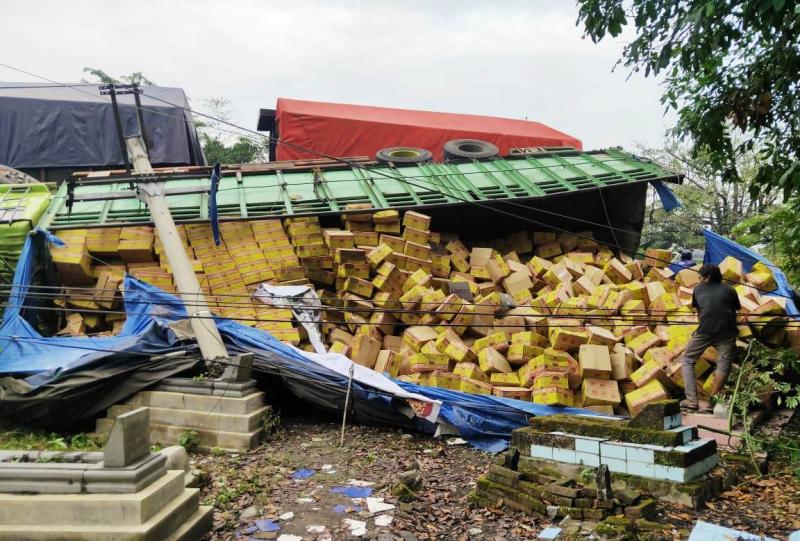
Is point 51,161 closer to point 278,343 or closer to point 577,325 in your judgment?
point 278,343

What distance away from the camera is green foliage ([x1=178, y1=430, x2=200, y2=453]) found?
779 cm

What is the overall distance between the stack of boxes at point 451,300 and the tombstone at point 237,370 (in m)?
0.52

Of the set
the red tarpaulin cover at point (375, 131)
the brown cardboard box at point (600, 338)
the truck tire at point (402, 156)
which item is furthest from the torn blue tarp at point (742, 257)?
the red tarpaulin cover at point (375, 131)

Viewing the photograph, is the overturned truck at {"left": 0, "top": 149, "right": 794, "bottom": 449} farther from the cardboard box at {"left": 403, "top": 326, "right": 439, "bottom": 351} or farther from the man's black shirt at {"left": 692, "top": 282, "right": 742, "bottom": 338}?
the man's black shirt at {"left": 692, "top": 282, "right": 742, "bottom": 338}

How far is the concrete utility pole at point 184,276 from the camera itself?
8.56m

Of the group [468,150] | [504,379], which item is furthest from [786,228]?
[468,150]

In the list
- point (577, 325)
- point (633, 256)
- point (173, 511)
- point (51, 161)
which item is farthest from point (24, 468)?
point (51, 161)

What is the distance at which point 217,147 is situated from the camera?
30.2 meters

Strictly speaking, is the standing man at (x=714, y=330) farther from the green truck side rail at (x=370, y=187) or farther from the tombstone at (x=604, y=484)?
the green truck side rail at (x=370, y=187)

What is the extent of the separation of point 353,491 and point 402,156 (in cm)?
925

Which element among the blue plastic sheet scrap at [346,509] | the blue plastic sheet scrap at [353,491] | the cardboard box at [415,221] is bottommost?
the blue plastic sheet scrap at [346,509]

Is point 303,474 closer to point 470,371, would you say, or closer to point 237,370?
point 237,370

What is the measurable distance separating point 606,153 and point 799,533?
37.3ft

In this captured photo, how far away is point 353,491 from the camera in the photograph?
→ 261 inches
